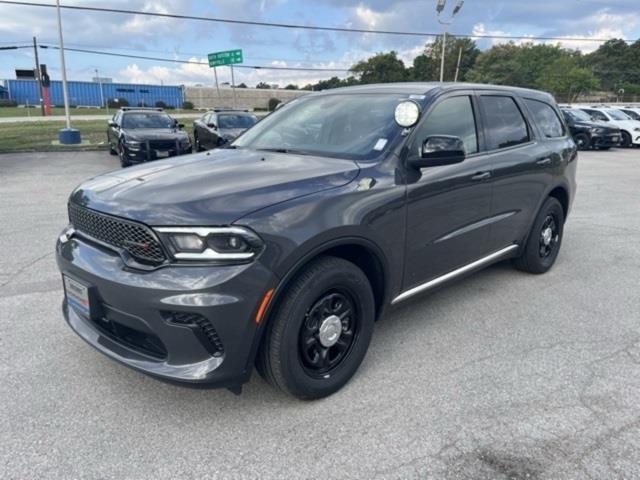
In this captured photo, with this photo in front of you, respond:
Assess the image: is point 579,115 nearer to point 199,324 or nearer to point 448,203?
point 448,203

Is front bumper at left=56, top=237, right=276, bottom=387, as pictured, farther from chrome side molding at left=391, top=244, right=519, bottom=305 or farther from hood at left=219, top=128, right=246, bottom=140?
hood at left=219, top=128, right=246, bottom=140

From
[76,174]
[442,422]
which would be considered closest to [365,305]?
[442,422]

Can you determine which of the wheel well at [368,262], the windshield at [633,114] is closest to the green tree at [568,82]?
the windshield at [633,114]

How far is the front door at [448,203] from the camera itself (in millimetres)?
3285

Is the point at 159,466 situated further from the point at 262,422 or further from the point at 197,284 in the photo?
the point at 197,284

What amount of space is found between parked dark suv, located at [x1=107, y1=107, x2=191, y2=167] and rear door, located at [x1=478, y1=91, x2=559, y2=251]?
1028 cm

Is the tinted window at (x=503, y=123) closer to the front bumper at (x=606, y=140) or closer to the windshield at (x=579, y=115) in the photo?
Result: the front bumper at (x=606, y=140)

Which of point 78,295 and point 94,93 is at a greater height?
point 94,93

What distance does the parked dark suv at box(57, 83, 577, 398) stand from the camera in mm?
2367

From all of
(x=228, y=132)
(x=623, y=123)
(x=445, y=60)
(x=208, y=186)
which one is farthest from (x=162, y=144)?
(x=445, y=60)

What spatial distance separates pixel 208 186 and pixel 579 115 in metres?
22.9

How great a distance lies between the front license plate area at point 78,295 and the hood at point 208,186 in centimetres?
45

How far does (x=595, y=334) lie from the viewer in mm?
3826

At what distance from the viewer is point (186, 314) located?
2330 millimetres
